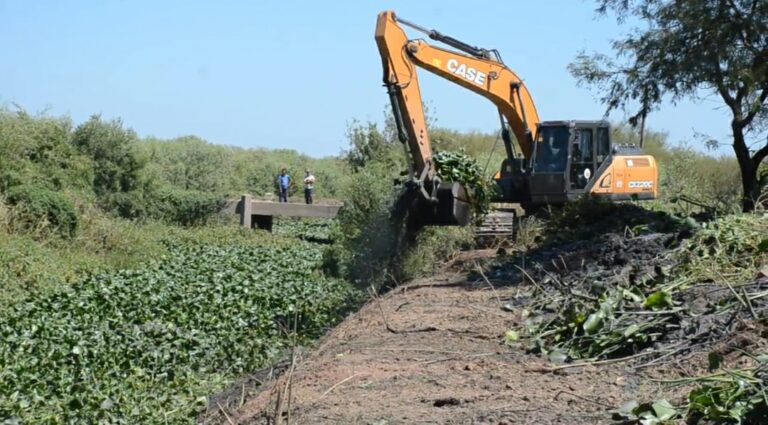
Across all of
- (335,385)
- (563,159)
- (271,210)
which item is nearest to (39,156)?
(271,210)

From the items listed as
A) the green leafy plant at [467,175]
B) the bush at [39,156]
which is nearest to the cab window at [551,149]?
the green leafy plant at [467,175]

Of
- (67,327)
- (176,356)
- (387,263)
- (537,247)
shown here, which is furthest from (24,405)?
(537,247)

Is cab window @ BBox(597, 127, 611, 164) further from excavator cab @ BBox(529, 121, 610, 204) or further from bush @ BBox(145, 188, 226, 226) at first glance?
bush @ BBox(145, 188, 226, 226)

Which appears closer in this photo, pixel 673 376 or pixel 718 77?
pixel 673 376

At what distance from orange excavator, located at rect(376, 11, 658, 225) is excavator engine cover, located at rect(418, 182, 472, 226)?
0.01 m

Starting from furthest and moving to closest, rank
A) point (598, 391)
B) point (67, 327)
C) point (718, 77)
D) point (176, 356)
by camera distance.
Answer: point (718, 77), point (67, 327), point (176, 356), point (598, 391)

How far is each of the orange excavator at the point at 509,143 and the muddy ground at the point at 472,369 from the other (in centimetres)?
352

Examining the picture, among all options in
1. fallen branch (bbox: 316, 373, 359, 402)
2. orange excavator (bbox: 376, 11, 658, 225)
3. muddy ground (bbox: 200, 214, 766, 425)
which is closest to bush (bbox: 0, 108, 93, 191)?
orange excavator (bbox: 376, 11, 658, 225)

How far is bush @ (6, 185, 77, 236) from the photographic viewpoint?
22.3 metres

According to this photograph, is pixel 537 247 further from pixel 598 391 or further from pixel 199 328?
pixel 598 391

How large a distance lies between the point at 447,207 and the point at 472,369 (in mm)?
7006

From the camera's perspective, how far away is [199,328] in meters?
13.8

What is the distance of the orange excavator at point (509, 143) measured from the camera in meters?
15.4

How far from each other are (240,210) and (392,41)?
50.9 feet
